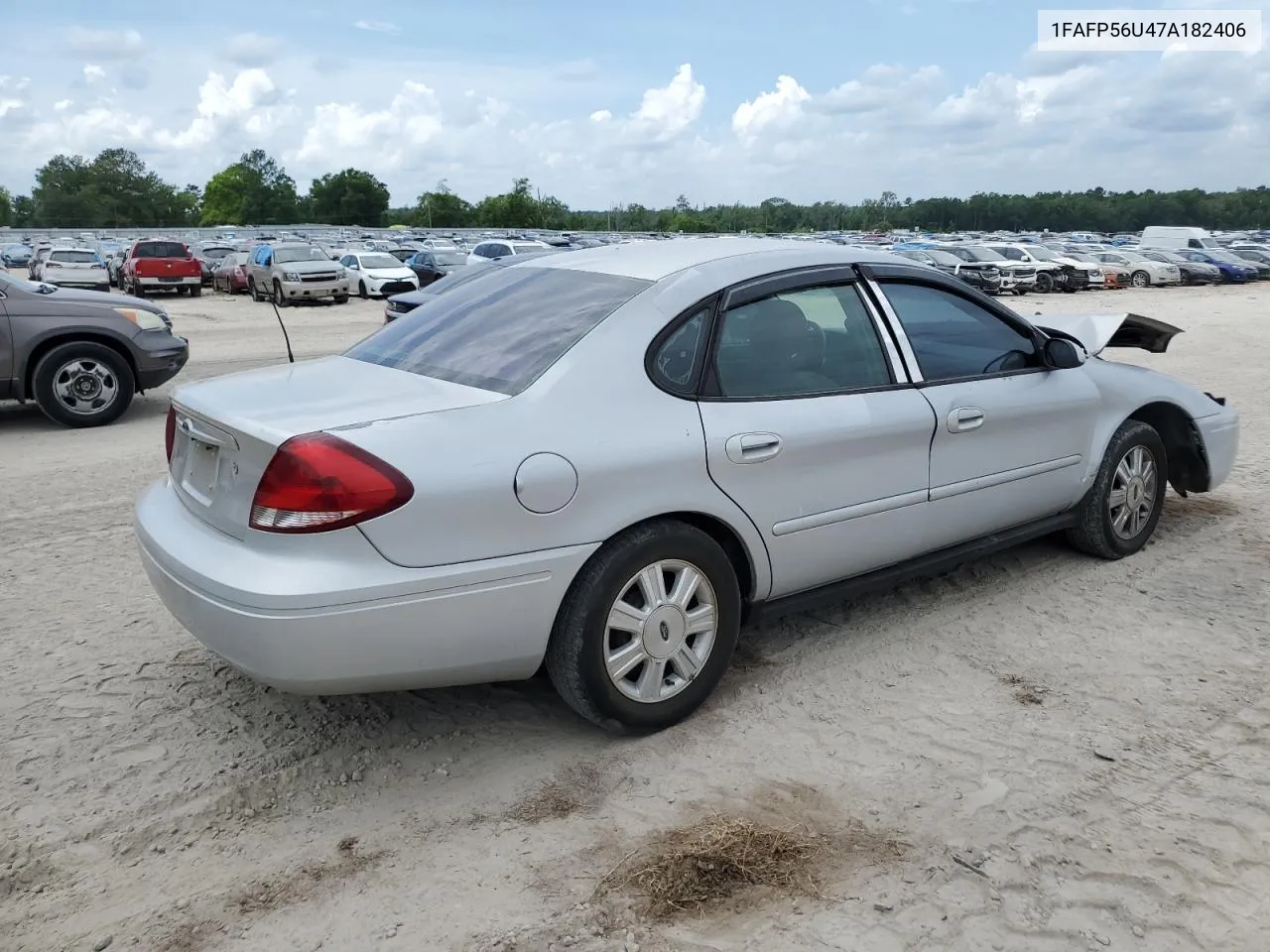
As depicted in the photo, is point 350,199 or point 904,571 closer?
point 904,571

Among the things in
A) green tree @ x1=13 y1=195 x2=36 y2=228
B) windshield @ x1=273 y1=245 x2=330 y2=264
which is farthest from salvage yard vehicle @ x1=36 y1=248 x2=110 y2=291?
green tree @ x1=13 y1=195 x2=36 y2=228

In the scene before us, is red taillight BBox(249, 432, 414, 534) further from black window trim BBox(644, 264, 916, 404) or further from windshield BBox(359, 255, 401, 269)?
windshield BBox(359, 255, 401, 269)

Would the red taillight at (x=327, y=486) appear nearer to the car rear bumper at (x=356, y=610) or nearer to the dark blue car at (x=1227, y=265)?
the car rear bumper at (x=356, y=610)

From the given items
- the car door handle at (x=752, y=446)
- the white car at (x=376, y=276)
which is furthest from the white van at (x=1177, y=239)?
the car door handle at (x=752, y=446)

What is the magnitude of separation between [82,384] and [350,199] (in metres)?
130

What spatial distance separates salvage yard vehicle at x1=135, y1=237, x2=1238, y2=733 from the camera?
302cm

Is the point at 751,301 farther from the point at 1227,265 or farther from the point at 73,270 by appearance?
the point at 1227,265

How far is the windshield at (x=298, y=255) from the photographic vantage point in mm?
27364

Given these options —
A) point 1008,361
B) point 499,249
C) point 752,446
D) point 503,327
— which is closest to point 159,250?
point 499,249

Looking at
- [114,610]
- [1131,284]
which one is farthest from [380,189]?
[114,610]

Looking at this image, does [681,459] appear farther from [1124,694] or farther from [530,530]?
[1124,694]

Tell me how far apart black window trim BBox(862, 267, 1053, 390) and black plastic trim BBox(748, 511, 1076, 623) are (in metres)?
0.71

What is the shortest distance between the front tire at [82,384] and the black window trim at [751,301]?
7357 millimetres

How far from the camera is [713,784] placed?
329 cm
